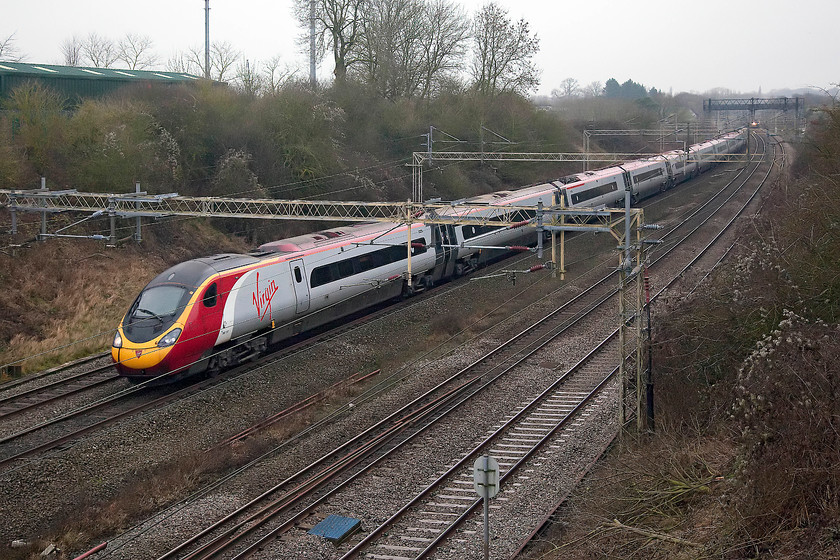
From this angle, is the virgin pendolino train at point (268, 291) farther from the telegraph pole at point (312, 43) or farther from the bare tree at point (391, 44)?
the bare tree at point (391, 44)

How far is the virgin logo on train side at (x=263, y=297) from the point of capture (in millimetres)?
18703

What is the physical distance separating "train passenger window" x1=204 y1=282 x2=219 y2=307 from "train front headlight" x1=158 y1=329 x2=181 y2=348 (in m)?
0.93

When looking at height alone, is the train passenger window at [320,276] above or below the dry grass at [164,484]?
above

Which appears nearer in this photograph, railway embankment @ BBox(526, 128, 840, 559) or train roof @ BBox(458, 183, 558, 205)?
railway embankment @ BBox(526, 128, 840, 559)

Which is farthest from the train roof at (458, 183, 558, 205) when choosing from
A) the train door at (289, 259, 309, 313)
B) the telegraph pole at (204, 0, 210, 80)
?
the telegraph pole at (204, 0, 210, 80)

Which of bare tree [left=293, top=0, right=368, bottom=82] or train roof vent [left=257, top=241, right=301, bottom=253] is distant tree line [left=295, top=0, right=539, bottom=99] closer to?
bare tree [left=293, top=0, right=368, bottom=82]

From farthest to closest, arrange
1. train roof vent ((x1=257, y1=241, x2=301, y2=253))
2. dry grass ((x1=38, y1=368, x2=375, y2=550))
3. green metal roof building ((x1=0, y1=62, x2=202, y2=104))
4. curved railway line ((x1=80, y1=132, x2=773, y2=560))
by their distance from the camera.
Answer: green metal roof building ((x1=0, y1=62, x2=202, y2=104)), train roof vent ((x1=257, y1=241, x2=301, y2=253)), dry grass ((x1=38, y1=368, x2=375, y2=550)), curved railway line ((x1=80, y1=132, x2=773, y2=560))

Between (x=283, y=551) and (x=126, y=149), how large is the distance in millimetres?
21773

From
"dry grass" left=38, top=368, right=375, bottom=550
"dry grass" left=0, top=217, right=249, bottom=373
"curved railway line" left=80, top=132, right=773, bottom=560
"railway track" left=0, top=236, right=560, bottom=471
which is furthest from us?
"dry grass" left=0, top=217, right=249, bottom=373

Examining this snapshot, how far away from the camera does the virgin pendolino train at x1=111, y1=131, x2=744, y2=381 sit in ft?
55.4

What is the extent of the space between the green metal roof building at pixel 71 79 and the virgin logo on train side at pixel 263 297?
18.3m

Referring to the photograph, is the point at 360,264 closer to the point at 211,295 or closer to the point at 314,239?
the point at 314,239

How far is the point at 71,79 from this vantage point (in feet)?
113

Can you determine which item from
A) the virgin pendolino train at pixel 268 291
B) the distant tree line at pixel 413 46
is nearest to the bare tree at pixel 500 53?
the distant tree line at pixel 413 46
